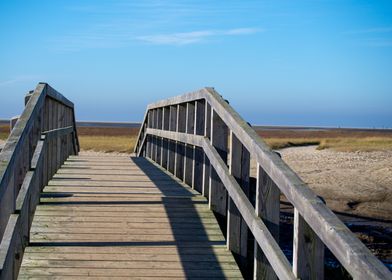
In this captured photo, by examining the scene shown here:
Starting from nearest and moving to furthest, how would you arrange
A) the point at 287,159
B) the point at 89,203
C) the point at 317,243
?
the point at 317,243
the point at 89,203
the point at 287,159

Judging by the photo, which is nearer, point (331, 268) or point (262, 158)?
point (262, 158)

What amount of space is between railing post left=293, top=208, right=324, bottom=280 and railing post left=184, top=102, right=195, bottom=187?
4336 mm

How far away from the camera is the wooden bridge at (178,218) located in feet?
11.3

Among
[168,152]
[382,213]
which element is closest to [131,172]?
[168,152]

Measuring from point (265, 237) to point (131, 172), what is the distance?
5870 millimetres

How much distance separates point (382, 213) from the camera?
16.1 metres

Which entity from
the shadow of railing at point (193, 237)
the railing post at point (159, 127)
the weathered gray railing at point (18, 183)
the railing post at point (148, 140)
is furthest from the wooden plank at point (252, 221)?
the railing post at point (148, 140)

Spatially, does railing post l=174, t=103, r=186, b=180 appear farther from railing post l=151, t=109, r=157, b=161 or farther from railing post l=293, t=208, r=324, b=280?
railing post l=293, t=208, r=324, b=280

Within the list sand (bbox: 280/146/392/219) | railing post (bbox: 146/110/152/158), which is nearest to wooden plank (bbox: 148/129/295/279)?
railing post (bbox: 146/110/152/158)

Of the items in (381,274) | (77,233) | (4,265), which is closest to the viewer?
A: (381,274)

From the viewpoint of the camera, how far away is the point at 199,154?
7.30m

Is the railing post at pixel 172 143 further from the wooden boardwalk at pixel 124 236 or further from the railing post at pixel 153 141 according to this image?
the railing post at pixel 153 141

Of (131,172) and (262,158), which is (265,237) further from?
(131,172)

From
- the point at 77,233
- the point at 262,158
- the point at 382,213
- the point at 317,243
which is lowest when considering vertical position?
the point at 382,213
